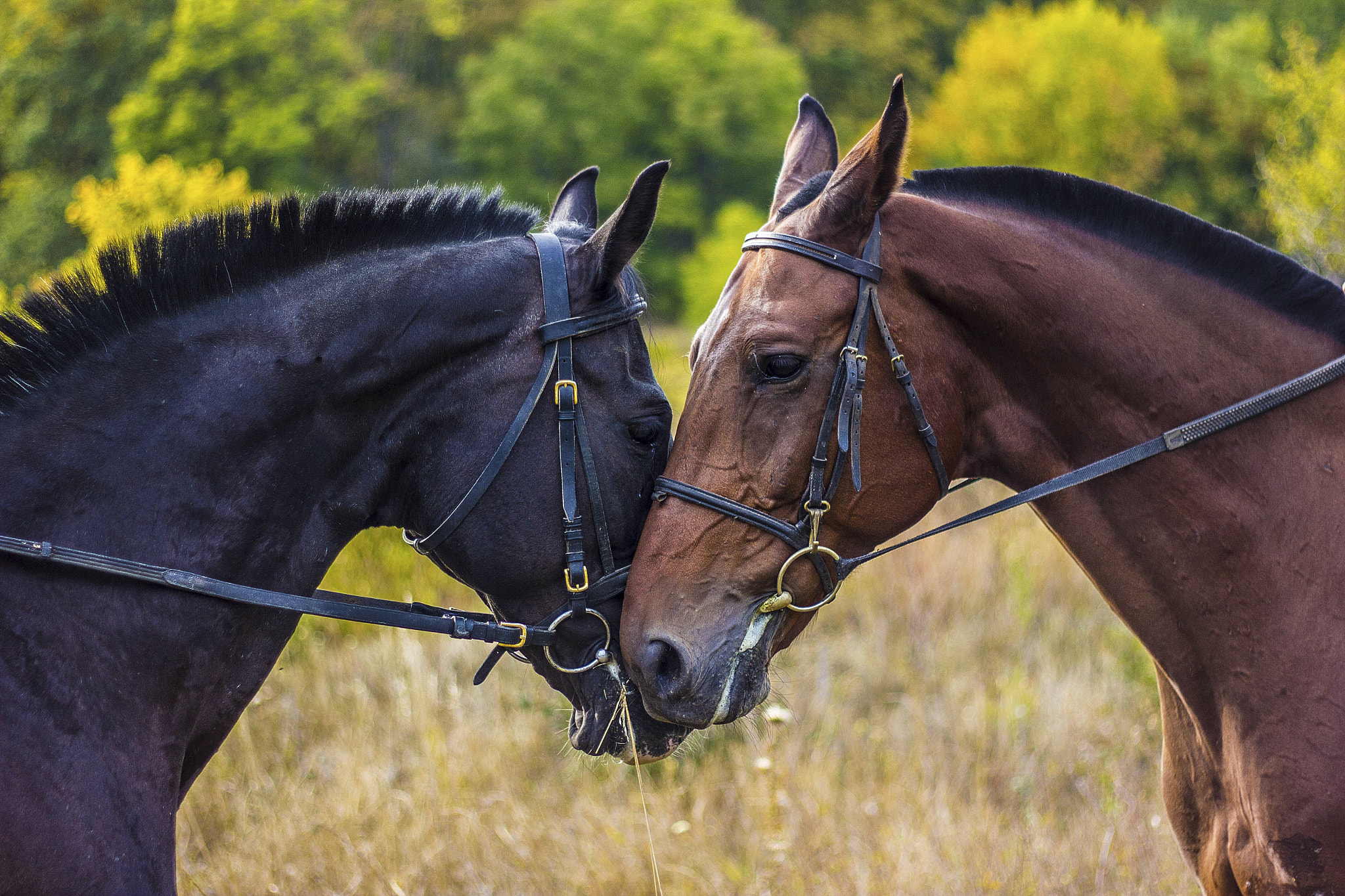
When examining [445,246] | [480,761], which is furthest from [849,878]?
[445,246]

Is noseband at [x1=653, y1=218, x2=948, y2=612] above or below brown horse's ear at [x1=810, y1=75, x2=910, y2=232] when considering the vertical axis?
below

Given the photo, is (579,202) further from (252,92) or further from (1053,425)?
(252,92)

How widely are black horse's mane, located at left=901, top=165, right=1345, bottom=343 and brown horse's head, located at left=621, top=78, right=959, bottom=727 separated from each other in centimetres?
37

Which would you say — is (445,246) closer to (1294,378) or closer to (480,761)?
(1294,378)

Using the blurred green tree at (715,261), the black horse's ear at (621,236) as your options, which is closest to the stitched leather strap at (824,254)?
the black horse's ear at (621,236)

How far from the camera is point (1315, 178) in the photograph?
1275 cm

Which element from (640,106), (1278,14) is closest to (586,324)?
(640,106)

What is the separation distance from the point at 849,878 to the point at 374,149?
3441 cm

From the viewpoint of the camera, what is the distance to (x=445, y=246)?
8.31 feet

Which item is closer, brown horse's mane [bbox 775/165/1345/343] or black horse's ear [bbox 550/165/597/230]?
brown horse's mane [bbox 775/165/1345/343]

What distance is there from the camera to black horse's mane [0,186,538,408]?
2.18 metres

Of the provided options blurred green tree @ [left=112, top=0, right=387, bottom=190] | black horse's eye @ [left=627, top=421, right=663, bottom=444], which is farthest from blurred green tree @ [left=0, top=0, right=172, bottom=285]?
black horse's eye @ [left=627, top=421, right=663, bottom=444]

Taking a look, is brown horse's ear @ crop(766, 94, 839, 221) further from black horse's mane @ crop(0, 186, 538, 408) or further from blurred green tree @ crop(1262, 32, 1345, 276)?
blurred green tree @ crop(1262, 32, 1345, 276)

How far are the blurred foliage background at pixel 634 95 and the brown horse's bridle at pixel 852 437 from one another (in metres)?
16.5
